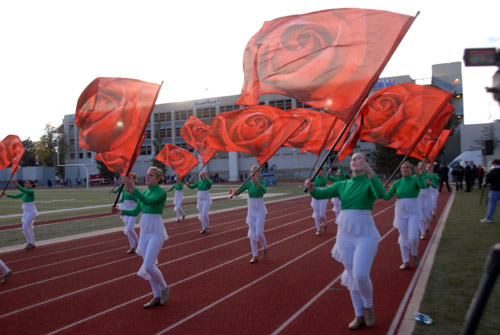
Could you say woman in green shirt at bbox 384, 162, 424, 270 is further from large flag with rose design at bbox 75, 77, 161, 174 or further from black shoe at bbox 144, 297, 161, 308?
large flag with rose design at bbox 75, 77, 161, 174

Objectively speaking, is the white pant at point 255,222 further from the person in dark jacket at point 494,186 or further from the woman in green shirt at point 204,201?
the person in dark jacket at point 494,186

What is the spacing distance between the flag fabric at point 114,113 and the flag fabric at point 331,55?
7.08 feet

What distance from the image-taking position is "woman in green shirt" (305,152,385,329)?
462 cm

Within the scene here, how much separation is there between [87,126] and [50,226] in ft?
35.2

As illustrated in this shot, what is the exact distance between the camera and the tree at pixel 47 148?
298ft

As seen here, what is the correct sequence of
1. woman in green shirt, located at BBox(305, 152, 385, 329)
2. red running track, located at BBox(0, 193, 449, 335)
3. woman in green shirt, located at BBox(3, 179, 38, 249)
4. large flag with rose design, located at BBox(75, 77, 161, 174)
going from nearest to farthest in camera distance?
woman in green shirt, located at BBox(305, 152, 385, 329) < red running track, located at BBox(0, 193, 449, 335) < large flag with rose design, located at BBox(75, 77, 161, 174) < woman in green shirt, located at BBox(3, 179, 38, 249)

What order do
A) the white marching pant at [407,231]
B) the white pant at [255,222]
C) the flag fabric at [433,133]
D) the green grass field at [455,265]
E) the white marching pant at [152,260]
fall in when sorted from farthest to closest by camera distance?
the flag fabric at [433,133], the white pant at [255,222], the white marching pant at [407,231], the white marching pant at [152,260], the green grass field at [455,265]

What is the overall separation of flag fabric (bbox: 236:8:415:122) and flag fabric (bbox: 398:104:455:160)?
5.43 m

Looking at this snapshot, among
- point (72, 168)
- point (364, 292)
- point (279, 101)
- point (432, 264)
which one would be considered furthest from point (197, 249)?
point (72, 168)

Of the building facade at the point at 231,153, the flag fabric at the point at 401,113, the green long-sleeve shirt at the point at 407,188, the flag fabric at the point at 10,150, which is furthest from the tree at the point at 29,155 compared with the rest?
the green long-sleeve shirt at the point at 407,188

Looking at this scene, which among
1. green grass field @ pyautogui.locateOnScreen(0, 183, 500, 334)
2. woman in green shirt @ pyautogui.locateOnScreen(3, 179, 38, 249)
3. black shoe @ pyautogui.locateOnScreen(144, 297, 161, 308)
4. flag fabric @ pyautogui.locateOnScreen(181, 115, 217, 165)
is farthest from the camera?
flag fabric @ pyautogui.locateOnScreen(181, 115, 217, 165)

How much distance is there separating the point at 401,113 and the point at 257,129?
134 inches

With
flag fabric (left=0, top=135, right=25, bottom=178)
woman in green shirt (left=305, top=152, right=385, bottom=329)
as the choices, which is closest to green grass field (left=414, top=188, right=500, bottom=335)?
woman in green shirt (left=305, top=152, right=385, bottom=329)

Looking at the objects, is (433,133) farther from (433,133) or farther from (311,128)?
(311,128)
